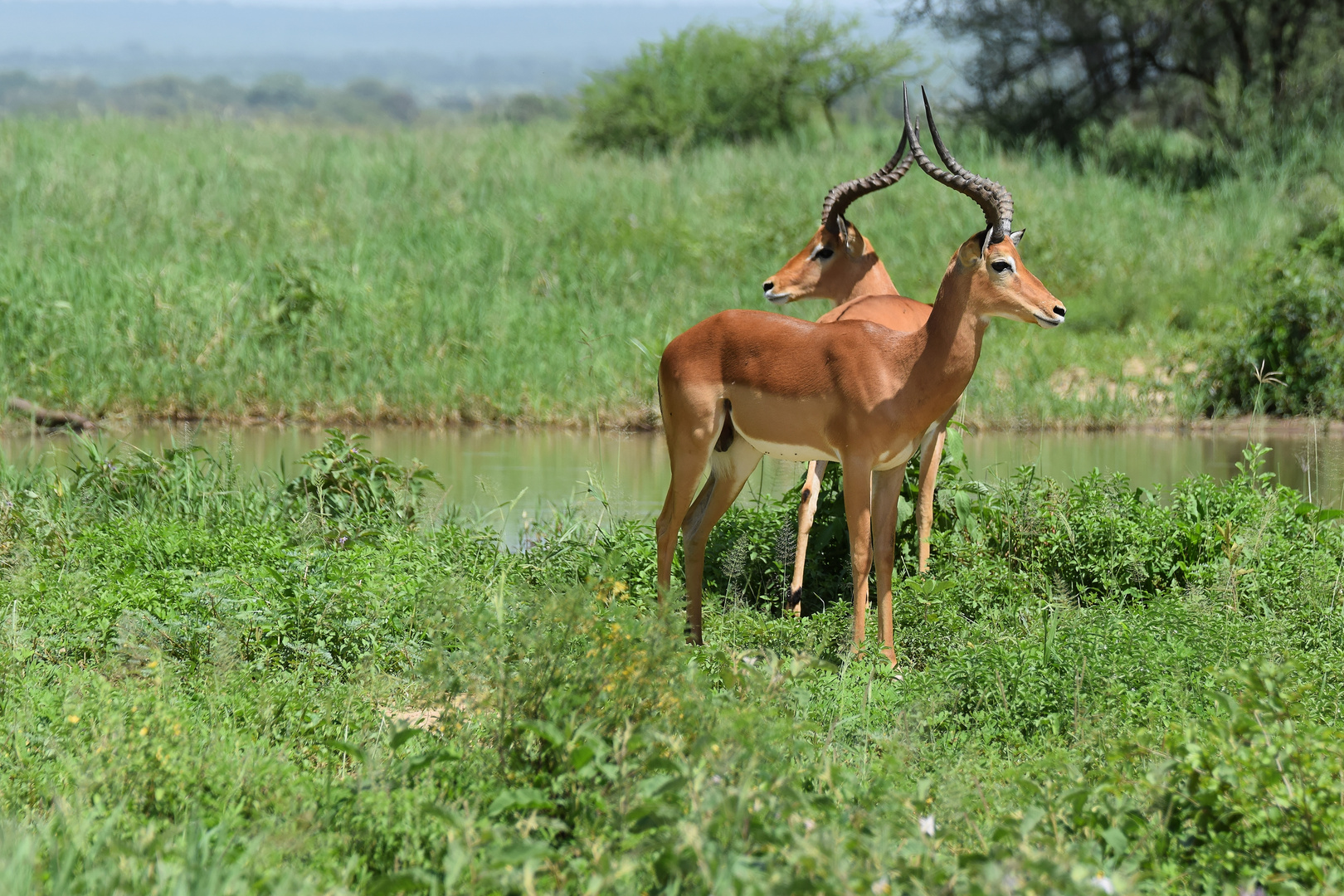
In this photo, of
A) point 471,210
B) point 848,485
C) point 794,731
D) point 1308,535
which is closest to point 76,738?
point 794,731

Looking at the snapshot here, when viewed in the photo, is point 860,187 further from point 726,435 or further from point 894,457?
point 894,457

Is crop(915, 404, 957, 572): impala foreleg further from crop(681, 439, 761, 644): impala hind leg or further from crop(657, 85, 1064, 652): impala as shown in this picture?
crop(681, 439, 761, 644): impala hind leg

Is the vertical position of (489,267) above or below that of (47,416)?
above

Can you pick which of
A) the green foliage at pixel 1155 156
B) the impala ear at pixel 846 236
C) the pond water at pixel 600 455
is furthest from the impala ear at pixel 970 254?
the green foliage at pixel 1155 156

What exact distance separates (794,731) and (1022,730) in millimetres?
1404

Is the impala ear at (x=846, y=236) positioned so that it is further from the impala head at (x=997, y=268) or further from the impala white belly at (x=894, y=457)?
the impala white belly at (x=894, y=457)

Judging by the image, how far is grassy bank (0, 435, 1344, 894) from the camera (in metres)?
3.26

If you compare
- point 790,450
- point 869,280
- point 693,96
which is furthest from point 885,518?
point 693,96

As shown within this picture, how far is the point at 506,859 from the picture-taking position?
10.3 feet

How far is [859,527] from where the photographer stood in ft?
18.9

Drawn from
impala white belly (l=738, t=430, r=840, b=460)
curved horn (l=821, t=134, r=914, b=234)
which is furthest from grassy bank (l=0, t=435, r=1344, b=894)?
curved horn (l=821, t=134, r=914, b=234)

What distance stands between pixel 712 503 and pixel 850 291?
214 cm

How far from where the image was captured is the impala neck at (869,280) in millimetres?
7801

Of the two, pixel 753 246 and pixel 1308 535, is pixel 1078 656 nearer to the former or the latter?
pixel 1308 535
